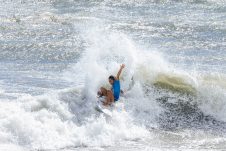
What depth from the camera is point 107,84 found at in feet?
54.6

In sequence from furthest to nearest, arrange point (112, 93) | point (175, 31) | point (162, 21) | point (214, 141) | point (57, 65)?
point (162, 21) → point (175, 31) → point (57, 65) → point (112, 93) → point (214, 141)

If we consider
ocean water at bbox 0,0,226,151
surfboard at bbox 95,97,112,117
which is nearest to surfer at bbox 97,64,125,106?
surfboard at bbox 95,97,112,117

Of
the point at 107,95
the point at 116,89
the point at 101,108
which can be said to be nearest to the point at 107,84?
the point at 116,89

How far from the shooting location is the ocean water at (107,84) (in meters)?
13.8

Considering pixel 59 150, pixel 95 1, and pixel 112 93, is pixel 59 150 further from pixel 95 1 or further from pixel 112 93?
pixel 95 1

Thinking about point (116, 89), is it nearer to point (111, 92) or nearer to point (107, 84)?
point (111, 92)

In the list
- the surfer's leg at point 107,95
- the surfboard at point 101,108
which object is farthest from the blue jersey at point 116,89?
the surfboard at point 101,108

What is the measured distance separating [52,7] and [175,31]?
376 inches

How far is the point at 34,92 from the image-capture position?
16.7 metres

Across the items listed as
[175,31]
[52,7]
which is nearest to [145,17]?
[175,31]

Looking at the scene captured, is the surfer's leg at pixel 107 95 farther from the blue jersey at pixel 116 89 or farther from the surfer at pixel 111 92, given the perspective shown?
the blue jersey at pixel 116 89

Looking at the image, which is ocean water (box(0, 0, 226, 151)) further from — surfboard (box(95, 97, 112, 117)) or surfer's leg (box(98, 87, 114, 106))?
surfer's leg (box(98, 87, 114, 106))

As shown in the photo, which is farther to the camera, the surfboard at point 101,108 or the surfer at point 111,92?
the surfer at point 111,92

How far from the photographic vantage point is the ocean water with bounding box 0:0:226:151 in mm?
13805
